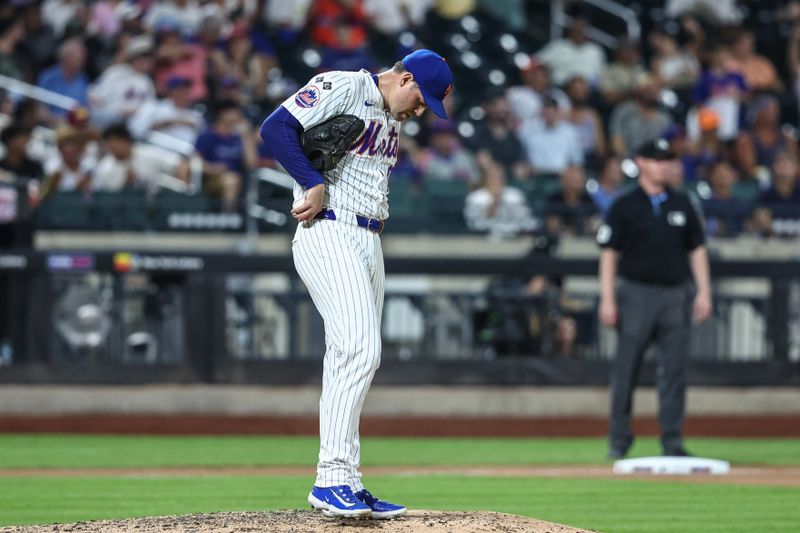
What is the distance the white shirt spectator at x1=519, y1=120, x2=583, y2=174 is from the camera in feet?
55.1

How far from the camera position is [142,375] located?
13.4 metres

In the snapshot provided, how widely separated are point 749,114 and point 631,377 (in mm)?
8630

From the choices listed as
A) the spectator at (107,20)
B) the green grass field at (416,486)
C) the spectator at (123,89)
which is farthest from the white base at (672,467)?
the spectator at (107,20)

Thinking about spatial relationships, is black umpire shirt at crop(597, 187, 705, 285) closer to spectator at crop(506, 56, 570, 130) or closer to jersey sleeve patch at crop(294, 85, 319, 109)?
jersey sleeve patch at crop(294, 85, 319, 109)

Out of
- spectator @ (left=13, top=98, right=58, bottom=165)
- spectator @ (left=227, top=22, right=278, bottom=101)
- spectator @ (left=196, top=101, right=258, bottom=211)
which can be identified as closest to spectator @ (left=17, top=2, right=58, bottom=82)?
spectator @ (left=13, top=98, right=58, bottom=165)

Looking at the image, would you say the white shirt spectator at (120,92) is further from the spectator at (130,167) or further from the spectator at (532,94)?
the spectator at (532,94)

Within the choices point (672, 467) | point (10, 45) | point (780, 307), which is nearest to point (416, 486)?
point (672, 467)

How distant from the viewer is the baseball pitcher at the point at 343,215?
5.79m

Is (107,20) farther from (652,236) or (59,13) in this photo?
(652,236)

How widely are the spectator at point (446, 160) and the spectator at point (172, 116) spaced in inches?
103

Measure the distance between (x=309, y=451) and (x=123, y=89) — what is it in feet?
21.7

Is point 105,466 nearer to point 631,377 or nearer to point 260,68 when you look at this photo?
point 631,377

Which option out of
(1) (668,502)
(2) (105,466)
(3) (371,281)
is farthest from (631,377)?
(3) (371,281)

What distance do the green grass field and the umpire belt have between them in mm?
1998
